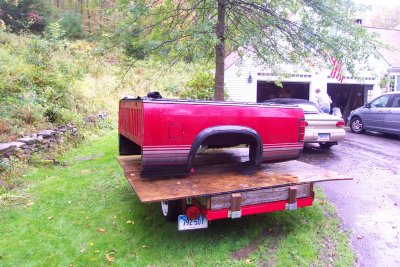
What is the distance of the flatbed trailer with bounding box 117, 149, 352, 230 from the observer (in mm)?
3346

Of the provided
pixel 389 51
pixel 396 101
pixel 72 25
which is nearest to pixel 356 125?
pixel 396 101

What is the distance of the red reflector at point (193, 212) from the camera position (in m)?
3.44

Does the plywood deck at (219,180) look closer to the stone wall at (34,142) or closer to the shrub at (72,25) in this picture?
the stone wall at (34,142)

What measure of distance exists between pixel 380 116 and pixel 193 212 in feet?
33.7

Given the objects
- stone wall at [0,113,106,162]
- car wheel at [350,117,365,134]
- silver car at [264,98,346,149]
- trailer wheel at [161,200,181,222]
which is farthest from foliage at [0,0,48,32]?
trailer wheel at [161,200,181,222]

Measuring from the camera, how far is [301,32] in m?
6.66

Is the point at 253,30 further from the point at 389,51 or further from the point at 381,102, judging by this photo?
the point at 389,51

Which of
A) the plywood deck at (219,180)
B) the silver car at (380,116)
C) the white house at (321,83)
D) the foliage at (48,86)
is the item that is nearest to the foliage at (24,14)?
the foliage at (48,86)

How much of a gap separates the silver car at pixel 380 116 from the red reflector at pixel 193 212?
967 centimetres

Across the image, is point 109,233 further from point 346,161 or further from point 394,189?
point 346,161

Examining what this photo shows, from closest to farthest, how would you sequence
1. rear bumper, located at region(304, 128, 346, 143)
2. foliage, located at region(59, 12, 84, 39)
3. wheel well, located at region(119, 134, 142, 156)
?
wheel well, located at region(119, 134, 142, 156), rear bumper, located at region(304, 128, 346, 143), foliage, located at region(59, 12, 84, 39)

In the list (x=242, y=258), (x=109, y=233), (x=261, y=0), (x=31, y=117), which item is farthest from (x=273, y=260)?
(x=31, y=117)

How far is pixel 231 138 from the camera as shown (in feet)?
13.1

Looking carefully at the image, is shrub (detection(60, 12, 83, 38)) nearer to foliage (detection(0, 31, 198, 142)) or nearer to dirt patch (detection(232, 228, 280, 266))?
foliage (detection(0, 31, 198, 142))
